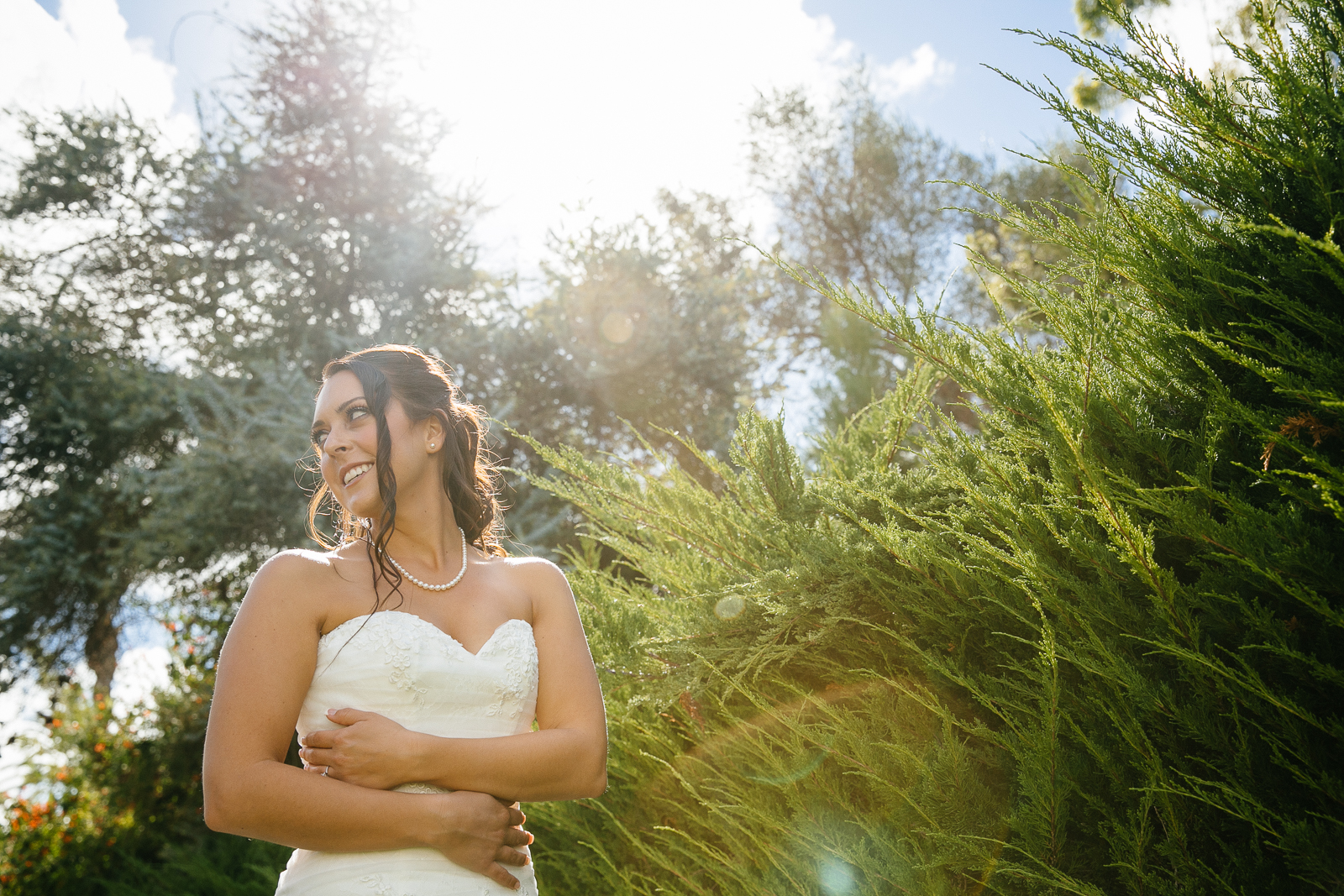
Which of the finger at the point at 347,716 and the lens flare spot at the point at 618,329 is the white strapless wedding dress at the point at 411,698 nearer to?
the finger at the point at 347,716

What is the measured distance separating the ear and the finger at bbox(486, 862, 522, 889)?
1232 mm

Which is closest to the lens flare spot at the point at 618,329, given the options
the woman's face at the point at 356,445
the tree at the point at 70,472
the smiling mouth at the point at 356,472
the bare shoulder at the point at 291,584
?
the tree at the point at 70,472

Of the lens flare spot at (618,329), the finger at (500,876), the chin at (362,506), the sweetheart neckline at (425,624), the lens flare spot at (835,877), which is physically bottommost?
the lens flare spot at (835,877)

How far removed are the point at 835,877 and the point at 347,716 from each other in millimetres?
1290

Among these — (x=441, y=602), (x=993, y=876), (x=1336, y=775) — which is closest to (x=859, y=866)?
(x=993, y=876)

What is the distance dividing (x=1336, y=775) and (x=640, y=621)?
8.18 feet

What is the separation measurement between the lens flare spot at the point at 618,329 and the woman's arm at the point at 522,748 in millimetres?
8604

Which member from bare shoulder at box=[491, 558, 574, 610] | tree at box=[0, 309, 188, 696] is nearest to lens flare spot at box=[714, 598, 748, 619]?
bare shoulder at box=[491, 558, 574, 610]

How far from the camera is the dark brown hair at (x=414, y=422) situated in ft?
7.39

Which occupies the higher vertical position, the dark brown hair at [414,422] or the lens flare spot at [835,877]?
the dark brown hair at [414,422]

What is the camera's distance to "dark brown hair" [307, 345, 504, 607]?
2.25 metres

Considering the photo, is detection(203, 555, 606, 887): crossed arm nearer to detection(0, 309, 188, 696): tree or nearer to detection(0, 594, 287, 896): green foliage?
detection(0, 594, 287, 896): green foliage

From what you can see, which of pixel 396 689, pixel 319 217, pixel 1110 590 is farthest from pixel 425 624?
pixel 319 217

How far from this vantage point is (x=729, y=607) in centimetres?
265
